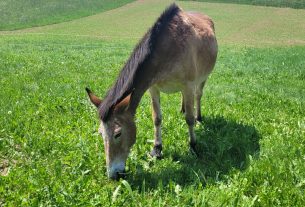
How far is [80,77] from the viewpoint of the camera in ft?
40.3

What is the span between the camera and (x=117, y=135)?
509 centimetres

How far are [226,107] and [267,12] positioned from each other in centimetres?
5584

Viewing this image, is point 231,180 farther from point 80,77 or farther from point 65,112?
point 80,77

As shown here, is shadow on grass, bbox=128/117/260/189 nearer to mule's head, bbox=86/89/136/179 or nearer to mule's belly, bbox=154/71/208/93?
mule's head, bbox=86/89/136/179

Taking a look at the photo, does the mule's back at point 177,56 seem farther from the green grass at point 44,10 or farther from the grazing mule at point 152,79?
the green grass at point 44,10

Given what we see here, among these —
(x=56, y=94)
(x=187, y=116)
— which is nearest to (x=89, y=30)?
(x=56, y=94)

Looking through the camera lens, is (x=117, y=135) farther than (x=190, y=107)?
No

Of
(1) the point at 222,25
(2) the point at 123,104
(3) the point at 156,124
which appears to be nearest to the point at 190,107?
(3) the point at 156,124

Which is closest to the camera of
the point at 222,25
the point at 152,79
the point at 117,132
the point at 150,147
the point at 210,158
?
the point at 117,132

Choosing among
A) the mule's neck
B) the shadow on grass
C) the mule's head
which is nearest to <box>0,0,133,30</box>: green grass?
the shadow on grass

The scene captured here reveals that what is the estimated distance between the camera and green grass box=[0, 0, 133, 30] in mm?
53031

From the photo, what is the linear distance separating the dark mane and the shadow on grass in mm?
1241

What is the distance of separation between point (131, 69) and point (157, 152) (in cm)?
171

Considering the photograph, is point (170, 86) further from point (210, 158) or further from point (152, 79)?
point (210, 158)
